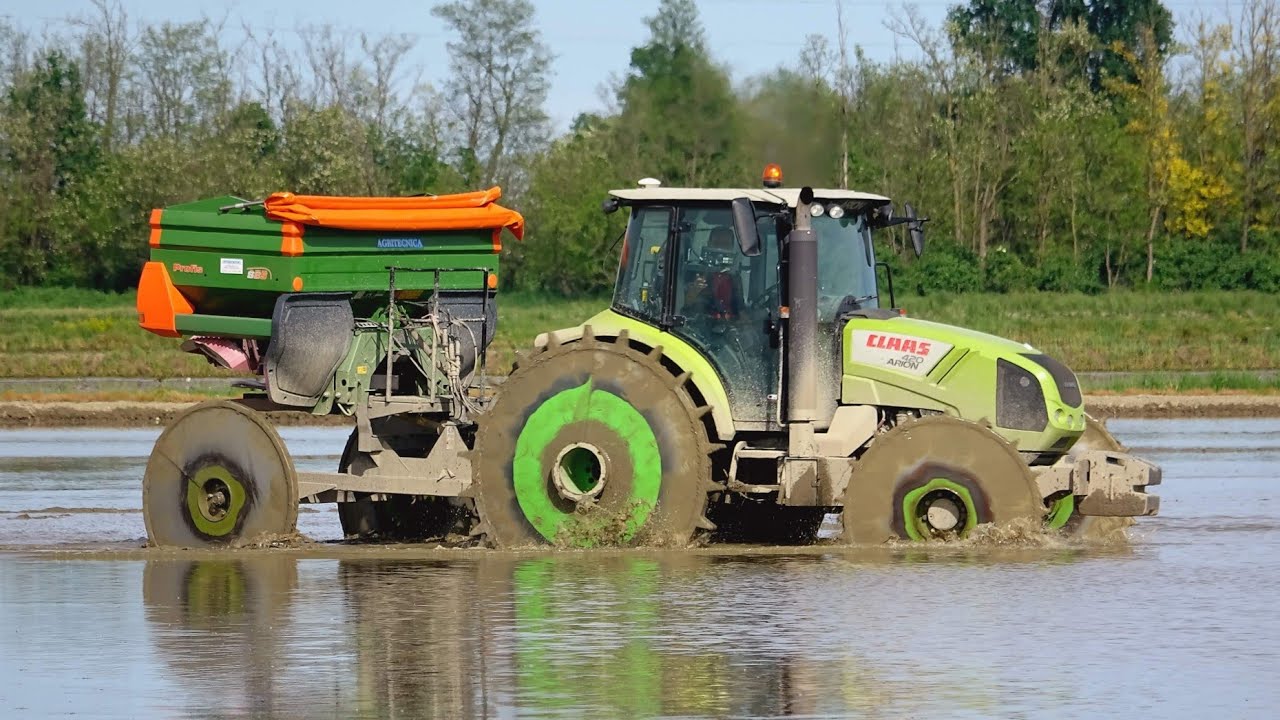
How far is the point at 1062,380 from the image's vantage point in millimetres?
12891

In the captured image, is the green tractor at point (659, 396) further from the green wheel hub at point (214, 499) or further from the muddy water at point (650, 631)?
the muddy water at point (650, 631)

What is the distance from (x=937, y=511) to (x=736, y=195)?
247cm

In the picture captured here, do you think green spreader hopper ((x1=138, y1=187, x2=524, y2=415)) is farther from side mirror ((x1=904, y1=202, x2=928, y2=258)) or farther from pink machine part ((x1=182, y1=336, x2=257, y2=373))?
side mirror ((x1=904, y1=202, x2=928, y2=258))

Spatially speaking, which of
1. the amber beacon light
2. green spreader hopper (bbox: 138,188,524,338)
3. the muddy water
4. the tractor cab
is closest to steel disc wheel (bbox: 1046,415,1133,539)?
the muddy water

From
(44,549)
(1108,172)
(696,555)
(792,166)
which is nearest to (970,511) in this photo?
(696,555)

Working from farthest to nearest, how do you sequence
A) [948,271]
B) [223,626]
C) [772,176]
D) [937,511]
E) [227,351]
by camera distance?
[948,271], [227,351], [772,176], [937,511], [223,626]

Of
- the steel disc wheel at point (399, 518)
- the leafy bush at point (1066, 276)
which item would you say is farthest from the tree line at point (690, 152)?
the steel disc wheel at point (399, 518)

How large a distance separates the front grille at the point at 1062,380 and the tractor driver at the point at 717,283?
202 cm

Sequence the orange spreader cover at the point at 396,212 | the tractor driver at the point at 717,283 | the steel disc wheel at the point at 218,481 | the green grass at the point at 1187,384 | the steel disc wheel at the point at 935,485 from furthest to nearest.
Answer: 1. the green grass at the point at 1187,384
2. the steel disc wheel at the point at 218,481
3. the orange spreader cover at the point at 396,212
4. the tractor driver at the point at 717,283
5. the steel disc wheel at the point at 935,485

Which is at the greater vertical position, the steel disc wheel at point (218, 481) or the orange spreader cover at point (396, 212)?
the orange spreader cover at point (396, 212)

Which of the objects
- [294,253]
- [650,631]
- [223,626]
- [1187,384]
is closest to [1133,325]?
[1187,384]

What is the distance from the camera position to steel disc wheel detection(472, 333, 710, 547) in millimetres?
12477

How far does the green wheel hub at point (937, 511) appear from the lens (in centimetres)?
1234

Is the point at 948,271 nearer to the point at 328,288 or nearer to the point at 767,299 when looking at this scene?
the point at 767,299
